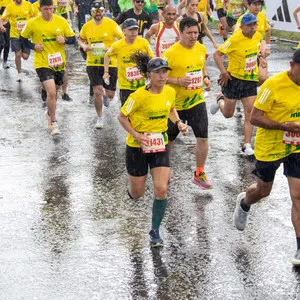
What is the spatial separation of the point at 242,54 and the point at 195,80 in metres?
1.82

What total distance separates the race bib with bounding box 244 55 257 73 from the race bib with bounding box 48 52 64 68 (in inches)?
122

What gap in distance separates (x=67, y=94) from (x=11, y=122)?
6.35 feet

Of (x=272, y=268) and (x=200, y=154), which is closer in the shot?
(x=272, y=268)

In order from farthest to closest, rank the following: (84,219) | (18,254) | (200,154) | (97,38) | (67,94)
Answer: (67,94) → (97,38) → (200,154) → (84,219) → (18,254)

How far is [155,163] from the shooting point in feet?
26.9

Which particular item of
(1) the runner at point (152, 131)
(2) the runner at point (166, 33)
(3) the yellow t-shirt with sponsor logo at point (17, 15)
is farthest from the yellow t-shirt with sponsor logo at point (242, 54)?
(3) the yellow t-shirt with sponsor logo at point (17, 15)

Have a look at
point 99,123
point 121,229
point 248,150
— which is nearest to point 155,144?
point 121,229

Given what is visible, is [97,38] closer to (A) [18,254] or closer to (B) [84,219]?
(B) [84,219]

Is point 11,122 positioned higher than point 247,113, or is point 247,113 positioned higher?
point 247,113

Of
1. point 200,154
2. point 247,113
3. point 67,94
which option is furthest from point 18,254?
point 67,94

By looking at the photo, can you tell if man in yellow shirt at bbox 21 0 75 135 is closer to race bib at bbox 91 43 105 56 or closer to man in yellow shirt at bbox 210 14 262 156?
race bib at bbox 91 43 105 56

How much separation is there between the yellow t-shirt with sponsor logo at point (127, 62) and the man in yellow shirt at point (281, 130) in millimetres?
4348

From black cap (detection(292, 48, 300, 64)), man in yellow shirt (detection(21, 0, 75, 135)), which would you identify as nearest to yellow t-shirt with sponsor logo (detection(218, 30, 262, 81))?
man in yellow shirt (detection(21, 0, 75, 135))

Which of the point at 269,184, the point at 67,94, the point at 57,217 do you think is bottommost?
the point at 67,94
